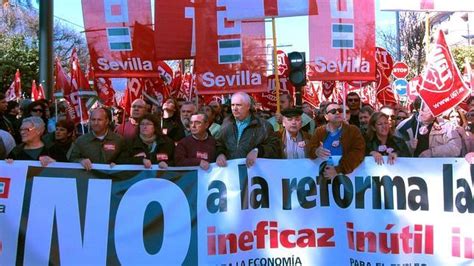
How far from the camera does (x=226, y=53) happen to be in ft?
26.9

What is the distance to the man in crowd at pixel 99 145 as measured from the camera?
5957 mm

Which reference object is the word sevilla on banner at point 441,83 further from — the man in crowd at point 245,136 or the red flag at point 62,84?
the red flag at point 62,84

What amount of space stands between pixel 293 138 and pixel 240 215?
977 millimetres

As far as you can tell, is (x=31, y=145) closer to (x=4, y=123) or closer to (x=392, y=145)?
(x=4, y=123)

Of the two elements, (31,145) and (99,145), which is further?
(99,145)

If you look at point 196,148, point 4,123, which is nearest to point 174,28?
point 4,123

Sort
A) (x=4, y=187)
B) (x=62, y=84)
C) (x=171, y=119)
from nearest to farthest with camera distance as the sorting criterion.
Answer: (x=4, y=187) < (x=171, y=119) < (x=62, y=84)

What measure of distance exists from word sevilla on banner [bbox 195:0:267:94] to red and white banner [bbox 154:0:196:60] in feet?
3.08

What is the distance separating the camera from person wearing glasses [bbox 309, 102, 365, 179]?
18.5 feet

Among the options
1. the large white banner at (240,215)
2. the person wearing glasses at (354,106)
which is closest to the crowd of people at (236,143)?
the large white banner at (240,215)

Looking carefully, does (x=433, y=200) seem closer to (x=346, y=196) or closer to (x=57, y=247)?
(x=346, y=196)

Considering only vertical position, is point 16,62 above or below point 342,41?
above

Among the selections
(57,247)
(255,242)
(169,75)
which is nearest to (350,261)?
(255,242)

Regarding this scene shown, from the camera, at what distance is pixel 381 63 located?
15.2m
